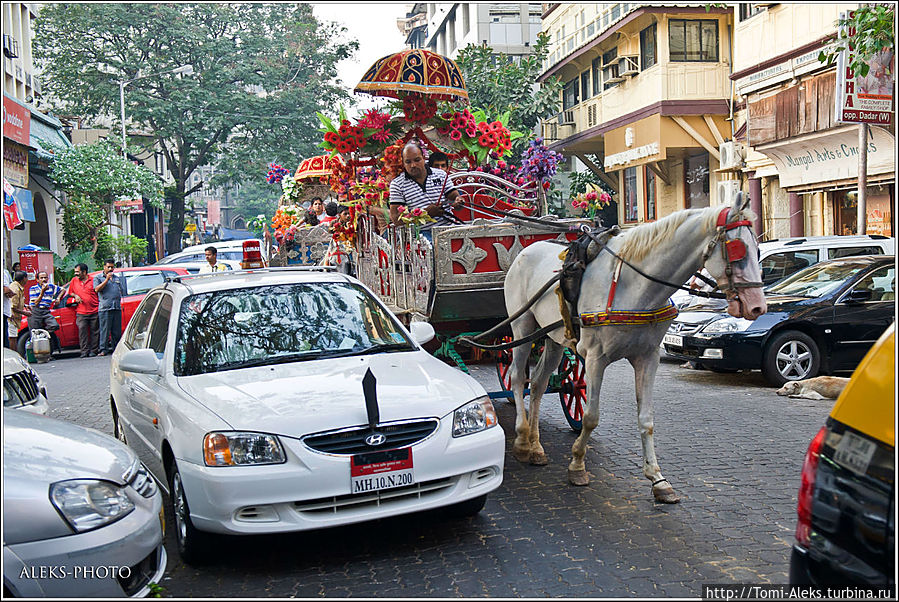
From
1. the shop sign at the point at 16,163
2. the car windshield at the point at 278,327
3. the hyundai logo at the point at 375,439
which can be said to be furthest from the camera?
the shop sign at the point at 16,163

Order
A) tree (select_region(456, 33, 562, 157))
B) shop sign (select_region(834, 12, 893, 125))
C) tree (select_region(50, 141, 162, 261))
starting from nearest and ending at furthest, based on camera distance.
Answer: shop sign (select_region(834, 12, 893, 125)) → tree (select_region(50, 141, 162, 261)) → tree (select_region(456, 33, 562, 157))

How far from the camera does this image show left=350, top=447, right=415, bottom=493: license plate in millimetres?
4762

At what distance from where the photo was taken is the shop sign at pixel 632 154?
2686cm

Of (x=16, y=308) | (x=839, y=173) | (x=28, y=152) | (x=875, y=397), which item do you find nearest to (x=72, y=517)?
(x=875, y=397)

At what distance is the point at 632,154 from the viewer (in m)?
28.6

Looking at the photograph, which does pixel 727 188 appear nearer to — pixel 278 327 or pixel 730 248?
pixel 730 248

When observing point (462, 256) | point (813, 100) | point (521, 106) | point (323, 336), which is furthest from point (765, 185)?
point (323, 336)

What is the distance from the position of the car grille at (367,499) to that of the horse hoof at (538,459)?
2338 mm

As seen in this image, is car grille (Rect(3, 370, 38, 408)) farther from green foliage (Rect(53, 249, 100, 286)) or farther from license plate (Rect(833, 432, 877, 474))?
green foliage (Rect(53, 249, 100, 286))

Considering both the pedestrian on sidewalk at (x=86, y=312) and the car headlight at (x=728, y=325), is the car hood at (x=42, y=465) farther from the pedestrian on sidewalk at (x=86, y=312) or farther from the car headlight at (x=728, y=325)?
the pedestrian on sidewalk at (x=86, y=312)

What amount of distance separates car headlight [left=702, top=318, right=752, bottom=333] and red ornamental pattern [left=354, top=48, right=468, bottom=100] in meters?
4.67

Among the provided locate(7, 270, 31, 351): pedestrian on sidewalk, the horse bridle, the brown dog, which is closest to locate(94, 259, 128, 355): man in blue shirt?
locate(7, 270, 31, 351): pedestrian on sidewalk

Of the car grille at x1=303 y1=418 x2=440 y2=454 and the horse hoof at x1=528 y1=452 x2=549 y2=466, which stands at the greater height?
the car grille at x1=303 y1=418 x2=440 y2=454

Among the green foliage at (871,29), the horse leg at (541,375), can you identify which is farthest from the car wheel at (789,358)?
the horse leg at (541,375)
